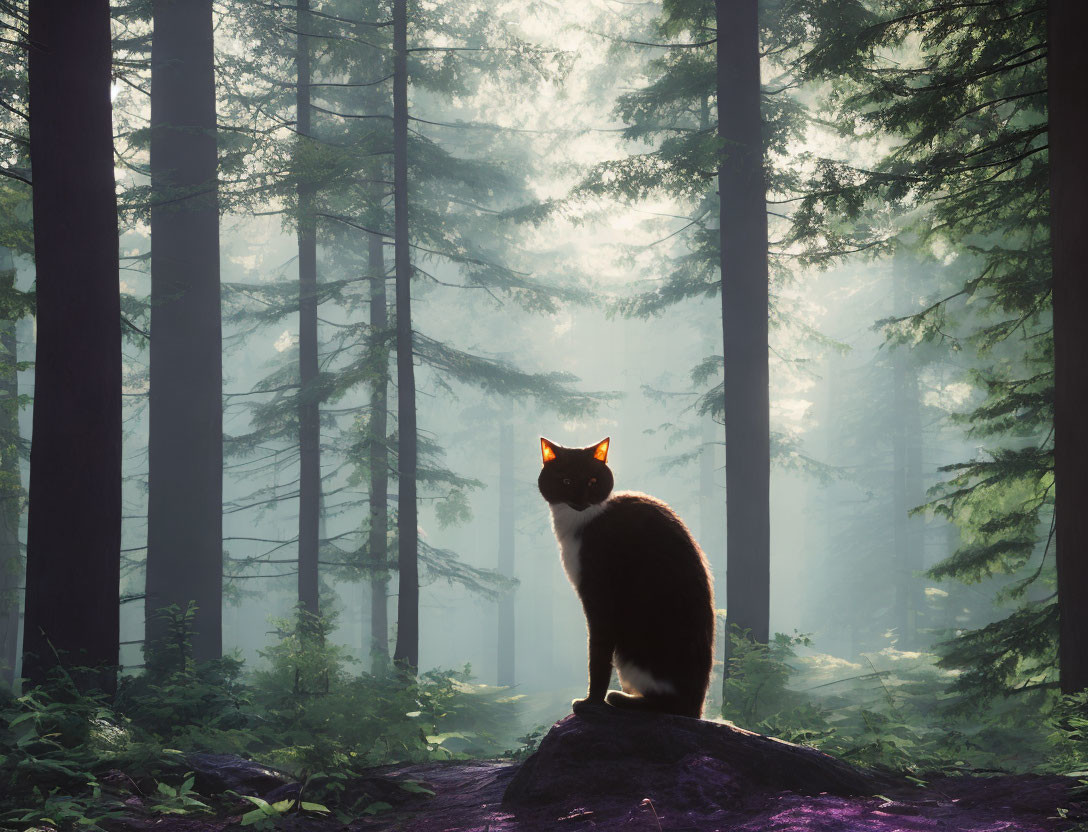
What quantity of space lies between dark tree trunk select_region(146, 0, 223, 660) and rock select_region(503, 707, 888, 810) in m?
7.68

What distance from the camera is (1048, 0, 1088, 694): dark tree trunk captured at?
509cm

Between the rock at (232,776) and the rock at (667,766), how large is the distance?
147cm

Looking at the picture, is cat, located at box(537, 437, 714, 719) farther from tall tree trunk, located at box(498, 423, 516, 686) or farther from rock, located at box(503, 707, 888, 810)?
tall tree trunk, located at box(498, 423, 516, 686)

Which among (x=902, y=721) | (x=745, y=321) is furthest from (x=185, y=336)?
(x=902, y=721)

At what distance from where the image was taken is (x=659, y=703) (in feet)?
13.5

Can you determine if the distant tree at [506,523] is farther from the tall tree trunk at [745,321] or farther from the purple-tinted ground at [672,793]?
the purple-tinted ground at [672,793]

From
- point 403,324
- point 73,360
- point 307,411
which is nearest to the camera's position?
point 73,360

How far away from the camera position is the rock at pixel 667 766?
357cm

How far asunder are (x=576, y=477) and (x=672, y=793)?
1.62 m

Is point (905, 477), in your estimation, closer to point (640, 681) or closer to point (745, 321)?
point (745, 321)

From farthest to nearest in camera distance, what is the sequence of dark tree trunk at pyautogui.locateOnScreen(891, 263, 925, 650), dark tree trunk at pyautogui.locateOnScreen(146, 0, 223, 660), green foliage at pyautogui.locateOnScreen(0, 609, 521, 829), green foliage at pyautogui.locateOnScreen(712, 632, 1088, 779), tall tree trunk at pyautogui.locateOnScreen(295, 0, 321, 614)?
dark tree trunk at pyautogui.locateOnScreen(891, 263, 925, 650) → tall tree trunk at pyautogui.locateOnScreen(295, 0, 321, 614) → dark tree trunk at pyautogui.locateOnScreen(146, 0, 223, 660) → green foliage at pyautogui.locateOnScreen(712, 632, 1088, 779) → green foliage at pyautogui.locateOnScreen(0, 609, 521, 829)

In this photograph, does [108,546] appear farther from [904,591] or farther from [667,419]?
[667,419]

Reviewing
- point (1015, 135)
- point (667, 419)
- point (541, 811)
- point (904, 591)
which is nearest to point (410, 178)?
point (1015, 135)

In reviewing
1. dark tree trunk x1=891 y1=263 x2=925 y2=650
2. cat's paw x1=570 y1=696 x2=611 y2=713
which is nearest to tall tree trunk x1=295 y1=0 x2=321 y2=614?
cat's paw x1=570 y1=696 x2=611 y2=713
